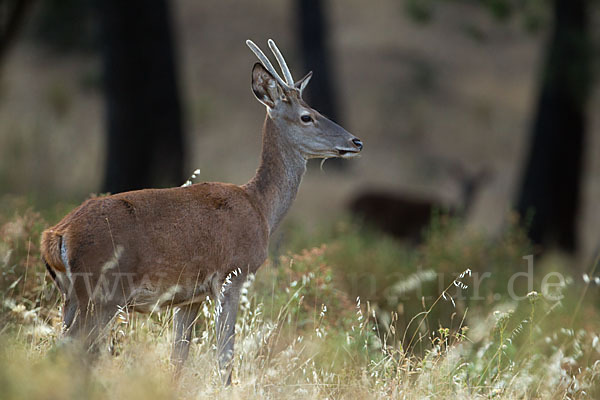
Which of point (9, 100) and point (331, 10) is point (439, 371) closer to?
point (9, 100)

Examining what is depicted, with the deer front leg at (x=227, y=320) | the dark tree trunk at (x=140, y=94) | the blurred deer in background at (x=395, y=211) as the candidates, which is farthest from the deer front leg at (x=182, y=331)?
the blurred deer in background at (x=395, y=211)

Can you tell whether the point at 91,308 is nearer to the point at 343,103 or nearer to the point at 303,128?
the point at 303,128

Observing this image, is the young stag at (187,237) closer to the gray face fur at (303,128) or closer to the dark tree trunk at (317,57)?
the gray face fur at (303,128)

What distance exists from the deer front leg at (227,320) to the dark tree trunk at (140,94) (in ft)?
20.1

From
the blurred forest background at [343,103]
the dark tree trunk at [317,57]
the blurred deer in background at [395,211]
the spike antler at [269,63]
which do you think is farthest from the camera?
Answer: the dark tree trunk at [317,57]

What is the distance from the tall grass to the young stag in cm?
17

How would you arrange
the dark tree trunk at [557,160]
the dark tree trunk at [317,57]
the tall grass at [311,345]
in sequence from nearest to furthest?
the tall grass at [311,345] → the dark tree trunk at [557,160] → the dark tree trunk at [317,57]

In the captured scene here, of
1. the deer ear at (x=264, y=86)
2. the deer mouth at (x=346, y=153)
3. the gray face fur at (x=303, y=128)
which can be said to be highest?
the deer ear at (x=264, y=86)

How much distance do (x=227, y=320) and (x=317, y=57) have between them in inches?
711

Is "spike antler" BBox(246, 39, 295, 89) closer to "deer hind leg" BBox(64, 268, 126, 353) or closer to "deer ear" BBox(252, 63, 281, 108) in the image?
"deer ear" BBox(252, 63, 281, 108)

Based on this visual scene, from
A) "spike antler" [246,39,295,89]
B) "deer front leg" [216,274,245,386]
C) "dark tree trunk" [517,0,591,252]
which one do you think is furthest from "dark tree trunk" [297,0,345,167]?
"deer front leg" [216,274,245,386]

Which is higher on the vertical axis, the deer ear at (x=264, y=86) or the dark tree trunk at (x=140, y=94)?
the deer ear at (x=264, y=86)

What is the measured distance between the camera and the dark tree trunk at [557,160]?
12.5 meters

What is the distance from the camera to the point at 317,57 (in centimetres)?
2250
